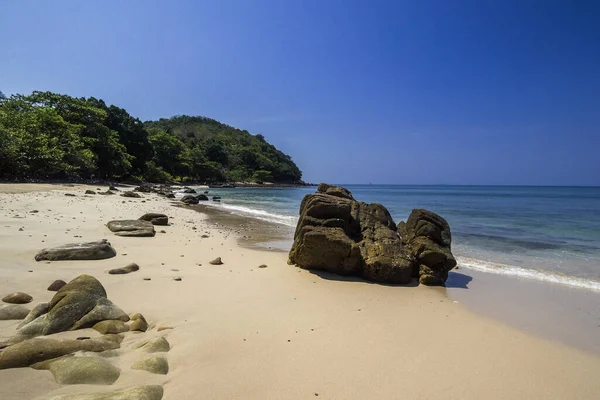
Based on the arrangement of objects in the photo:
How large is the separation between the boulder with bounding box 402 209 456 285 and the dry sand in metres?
0.52

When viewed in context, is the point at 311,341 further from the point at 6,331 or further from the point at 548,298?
the point at 548,298

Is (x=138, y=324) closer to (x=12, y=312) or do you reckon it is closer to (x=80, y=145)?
(x=12, y=312)

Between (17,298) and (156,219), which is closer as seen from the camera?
(17,298)

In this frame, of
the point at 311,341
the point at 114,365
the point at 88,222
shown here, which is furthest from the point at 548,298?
the point at 88,222

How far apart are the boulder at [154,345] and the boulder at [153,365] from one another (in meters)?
0.24

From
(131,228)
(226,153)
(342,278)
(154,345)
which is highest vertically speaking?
(226,153)

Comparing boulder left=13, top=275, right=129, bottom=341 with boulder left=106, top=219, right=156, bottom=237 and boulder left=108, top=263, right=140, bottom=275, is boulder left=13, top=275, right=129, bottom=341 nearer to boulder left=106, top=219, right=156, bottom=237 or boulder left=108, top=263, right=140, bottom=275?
boulder left=108, top=263, right=140, bottom=275

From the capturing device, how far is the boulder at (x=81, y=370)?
2625 millimetres

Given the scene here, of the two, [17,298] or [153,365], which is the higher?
[17,298]

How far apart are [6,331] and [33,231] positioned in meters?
6.45

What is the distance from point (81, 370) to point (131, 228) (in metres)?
8.28

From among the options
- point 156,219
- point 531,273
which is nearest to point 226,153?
point 156,219

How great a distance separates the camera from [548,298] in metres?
6.50

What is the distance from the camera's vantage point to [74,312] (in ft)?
11.9
